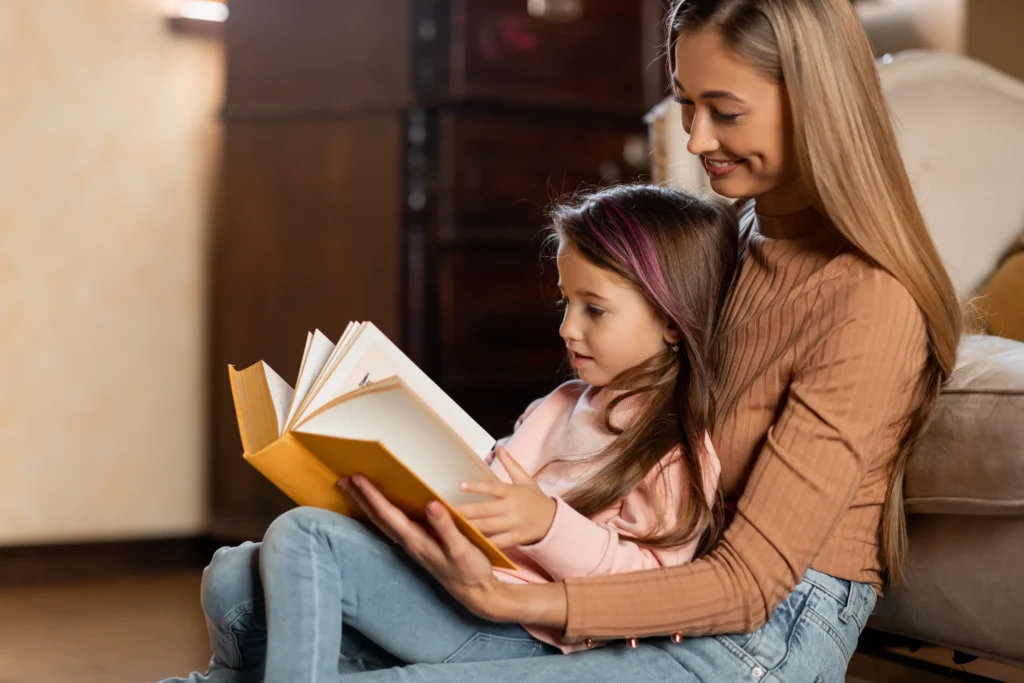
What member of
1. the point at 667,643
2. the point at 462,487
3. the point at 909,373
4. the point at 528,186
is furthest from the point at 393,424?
the point at 528,186

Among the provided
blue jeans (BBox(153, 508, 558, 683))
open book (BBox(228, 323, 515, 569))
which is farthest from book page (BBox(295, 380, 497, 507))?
blue jeans (BBox(153, 508, 558, 683))

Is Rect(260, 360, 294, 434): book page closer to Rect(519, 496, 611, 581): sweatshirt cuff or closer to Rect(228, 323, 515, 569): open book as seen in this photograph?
Rect(228, 323, 515, 569): open book

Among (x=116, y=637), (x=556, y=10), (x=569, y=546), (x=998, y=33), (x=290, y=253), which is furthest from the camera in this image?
(x=998, y=33)

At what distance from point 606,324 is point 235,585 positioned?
0.45 m

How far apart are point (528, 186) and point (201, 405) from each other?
94 cm

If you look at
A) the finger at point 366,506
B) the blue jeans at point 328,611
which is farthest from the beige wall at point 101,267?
the finger at point 366,506

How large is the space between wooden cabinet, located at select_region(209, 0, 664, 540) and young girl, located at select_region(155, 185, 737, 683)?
1.19 metres

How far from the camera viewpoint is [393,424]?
3.04 feet

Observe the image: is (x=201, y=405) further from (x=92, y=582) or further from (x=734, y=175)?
(x=734, y=175)

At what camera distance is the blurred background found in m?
2.48

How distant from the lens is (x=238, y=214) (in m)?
2.64

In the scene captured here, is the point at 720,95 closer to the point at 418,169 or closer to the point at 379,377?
the point at 379,377

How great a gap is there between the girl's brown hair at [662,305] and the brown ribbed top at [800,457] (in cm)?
5

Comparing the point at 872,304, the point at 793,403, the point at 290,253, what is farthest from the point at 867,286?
the point at 290,253
